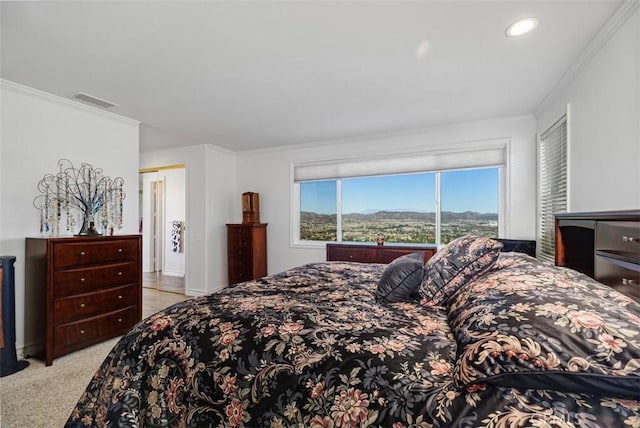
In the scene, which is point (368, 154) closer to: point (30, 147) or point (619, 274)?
point (619, 274)

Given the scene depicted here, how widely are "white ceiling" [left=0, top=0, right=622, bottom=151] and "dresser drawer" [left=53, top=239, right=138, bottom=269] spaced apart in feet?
4.99

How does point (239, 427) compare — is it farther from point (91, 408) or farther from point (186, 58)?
point (186, 58)

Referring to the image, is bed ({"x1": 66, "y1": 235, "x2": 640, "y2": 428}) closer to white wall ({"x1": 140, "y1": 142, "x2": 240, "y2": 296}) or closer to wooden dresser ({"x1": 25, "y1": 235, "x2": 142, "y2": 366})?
wooden dresser ({"x1": 25, "y1": 235, "x2": 142, "y2": 366})

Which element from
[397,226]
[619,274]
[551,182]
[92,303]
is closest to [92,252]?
[92,303]

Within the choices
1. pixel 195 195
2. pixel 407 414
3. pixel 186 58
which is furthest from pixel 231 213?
pixel 407 414

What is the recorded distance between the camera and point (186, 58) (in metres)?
2.34

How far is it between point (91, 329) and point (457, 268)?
11.3 feet

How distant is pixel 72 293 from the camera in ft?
9.17

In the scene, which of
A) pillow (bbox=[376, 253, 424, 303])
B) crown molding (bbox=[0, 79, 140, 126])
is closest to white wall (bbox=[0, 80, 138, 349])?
crown molding (bbox=[0, 79, 140, 126])

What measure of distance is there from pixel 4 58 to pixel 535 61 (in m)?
4.27

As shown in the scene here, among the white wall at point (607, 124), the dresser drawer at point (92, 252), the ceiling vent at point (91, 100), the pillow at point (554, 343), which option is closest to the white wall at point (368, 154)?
the white wall at point (607, 124)

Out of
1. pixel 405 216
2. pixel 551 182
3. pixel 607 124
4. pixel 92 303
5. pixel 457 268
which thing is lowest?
pixel 92 303

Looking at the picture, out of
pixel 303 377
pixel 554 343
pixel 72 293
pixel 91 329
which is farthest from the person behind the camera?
pixel 91 329

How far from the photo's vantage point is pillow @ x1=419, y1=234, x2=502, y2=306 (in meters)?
1.57
